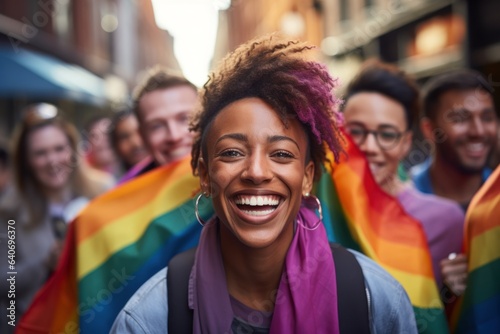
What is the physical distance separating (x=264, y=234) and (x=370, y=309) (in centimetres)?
46

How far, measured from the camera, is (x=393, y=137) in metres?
3.22

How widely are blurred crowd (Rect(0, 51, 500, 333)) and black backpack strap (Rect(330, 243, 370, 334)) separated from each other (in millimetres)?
720

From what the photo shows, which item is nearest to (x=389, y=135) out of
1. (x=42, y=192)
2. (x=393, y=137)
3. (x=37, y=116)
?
(x=393, y=137)

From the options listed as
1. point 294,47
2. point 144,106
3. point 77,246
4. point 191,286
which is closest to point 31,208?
point 144,106

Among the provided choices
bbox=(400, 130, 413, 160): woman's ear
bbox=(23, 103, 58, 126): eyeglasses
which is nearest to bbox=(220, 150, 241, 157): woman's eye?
bbox=(400, 130, 413, 160): woman's ear

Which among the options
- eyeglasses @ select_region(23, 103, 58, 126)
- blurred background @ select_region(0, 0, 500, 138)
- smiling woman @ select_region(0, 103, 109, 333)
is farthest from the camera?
blurred background @ select_region(0, 0, 500, 138)

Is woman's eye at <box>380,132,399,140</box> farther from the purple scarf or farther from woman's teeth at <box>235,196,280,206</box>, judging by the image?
woman's teeth at <box>235,196,280,206</box>

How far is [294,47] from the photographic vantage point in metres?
2.13

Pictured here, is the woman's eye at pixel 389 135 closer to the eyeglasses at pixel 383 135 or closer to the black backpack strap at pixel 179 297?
the eyeglasses at pixel 383 135

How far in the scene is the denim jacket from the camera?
2012 millimetres

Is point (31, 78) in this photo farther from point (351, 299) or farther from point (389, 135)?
point (351, 299)

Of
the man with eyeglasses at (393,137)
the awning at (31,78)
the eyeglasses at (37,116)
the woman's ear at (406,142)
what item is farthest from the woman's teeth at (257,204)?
the awning at (31,78)

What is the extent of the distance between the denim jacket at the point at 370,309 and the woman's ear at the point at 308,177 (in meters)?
0.35

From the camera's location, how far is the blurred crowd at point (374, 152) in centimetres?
315
